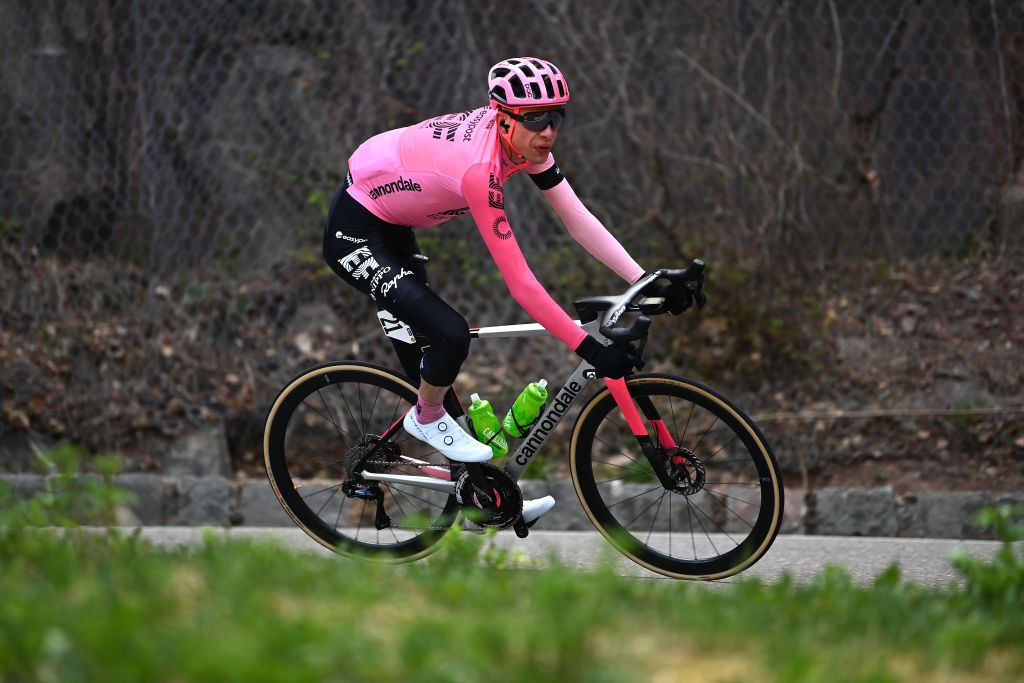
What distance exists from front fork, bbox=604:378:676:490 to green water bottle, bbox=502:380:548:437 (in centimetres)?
34

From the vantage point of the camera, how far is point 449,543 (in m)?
4.31

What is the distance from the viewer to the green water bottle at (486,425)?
5117 mm

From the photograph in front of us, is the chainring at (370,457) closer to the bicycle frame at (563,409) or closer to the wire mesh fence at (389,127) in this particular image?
the bicycle frame at (563,409)

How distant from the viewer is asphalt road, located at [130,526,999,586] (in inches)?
211

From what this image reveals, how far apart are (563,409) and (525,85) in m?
1.38

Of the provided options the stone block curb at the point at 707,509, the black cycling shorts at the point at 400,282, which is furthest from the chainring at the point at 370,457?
the stone block curb at the point at 707,509

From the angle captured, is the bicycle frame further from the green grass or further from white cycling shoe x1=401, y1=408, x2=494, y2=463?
the green grass

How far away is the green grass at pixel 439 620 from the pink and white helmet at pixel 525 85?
67.3 inches

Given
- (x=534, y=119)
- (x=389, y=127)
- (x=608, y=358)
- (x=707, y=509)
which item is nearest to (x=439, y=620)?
(x=608, y=358)

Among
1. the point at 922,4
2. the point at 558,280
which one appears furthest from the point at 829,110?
the point at 558,280

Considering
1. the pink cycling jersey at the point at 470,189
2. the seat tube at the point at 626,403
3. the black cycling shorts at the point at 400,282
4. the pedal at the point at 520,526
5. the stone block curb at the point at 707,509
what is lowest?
the stone block curb at the point at 707,509

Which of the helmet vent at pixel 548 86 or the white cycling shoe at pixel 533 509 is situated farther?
the white cycling shoe at pixel 533 509

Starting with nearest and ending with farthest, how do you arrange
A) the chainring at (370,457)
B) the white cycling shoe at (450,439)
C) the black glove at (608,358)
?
the black glove at (608,358) < the white cycling shoe at (450,439) < the chainring at (370,457)

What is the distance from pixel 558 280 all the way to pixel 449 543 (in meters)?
4.12
